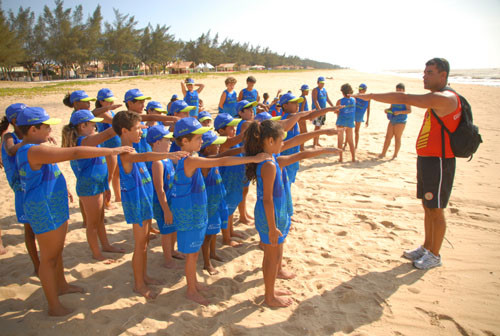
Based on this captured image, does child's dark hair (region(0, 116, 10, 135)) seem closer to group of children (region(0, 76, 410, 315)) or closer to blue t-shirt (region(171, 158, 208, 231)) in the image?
group of children (region(0, 76, 410, 315))

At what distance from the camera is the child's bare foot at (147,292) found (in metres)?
3.35

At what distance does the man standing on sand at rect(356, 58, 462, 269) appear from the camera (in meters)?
3.41

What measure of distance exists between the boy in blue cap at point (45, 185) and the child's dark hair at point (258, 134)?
45.3 inches

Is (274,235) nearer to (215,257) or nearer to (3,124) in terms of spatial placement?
(215,257)

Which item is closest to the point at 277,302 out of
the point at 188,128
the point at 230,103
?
the point at 188,128

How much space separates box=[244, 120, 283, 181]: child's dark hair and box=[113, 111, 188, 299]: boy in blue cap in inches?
46.9

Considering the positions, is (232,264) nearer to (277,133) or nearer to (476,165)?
(277,133)

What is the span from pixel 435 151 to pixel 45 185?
4.30m

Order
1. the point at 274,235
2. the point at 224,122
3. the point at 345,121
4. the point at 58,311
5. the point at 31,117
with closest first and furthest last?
the point at 31,117 < the point at 274,235 < the point at 58,311 < the point at 224,122 < the point at 345,121

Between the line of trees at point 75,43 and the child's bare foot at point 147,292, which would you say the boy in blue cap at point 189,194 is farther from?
the line of trees at point 75,43

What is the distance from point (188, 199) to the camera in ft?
10.2

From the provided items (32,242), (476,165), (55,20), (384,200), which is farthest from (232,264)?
(55,20)

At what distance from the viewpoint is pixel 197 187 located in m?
3.13

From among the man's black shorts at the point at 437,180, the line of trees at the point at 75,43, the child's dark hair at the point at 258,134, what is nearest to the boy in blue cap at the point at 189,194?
the child's dark hair at the point at 258,134
